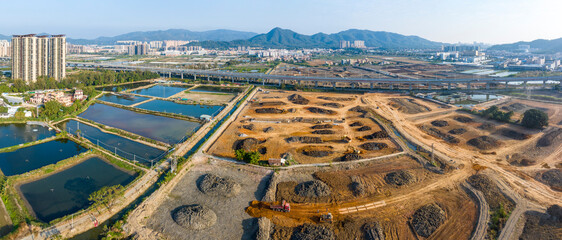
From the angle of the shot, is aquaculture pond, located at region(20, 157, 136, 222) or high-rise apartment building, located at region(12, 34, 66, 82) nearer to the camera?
aquaculture pond, located at region(20, 157, 136, 222)

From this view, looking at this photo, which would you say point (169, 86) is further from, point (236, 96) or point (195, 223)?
point (195, 223)

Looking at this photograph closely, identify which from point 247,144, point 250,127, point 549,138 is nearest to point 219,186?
point 247,144

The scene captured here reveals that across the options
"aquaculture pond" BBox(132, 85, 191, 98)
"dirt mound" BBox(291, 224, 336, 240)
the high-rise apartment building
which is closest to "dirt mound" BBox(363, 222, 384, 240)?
"dirt mound" BBox(291, 224, 336, 240)

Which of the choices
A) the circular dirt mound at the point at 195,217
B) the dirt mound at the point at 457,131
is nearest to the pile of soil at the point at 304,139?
the circular dirt mound at the point at 195,217

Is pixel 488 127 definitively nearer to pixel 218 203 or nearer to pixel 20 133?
pixel 218 203

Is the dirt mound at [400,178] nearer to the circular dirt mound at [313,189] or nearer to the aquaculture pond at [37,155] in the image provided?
the circular dirt mound at [313,189]

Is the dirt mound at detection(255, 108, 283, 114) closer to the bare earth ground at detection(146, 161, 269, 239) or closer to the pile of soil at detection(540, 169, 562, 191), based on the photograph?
the bare earth ground at detection(146, 161, 269, 239)
